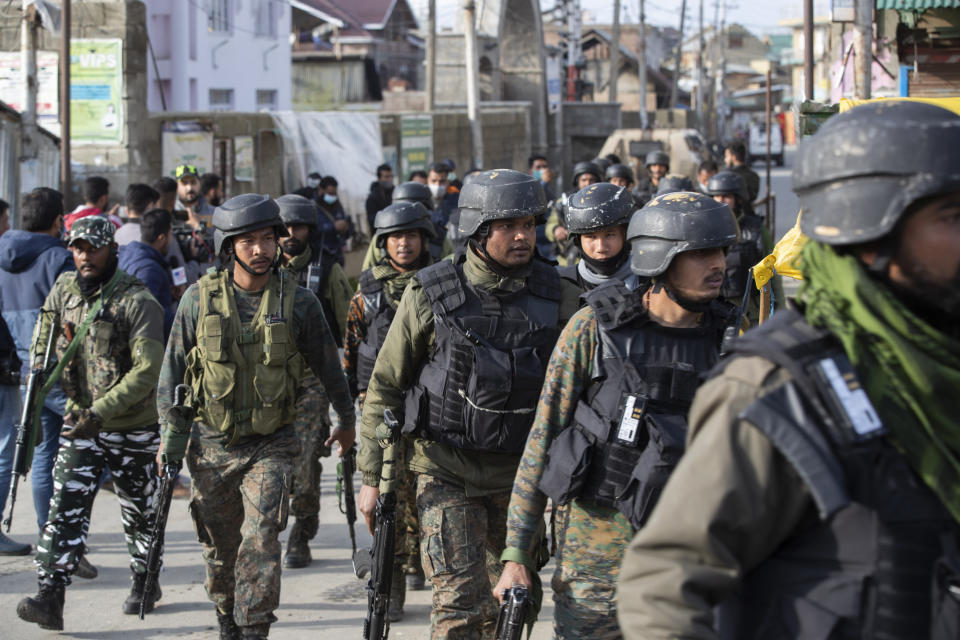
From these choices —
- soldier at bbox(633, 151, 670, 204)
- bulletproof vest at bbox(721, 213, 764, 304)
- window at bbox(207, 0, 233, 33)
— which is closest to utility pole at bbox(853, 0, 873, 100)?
bulletproof vest at bbox(721, 213, 764, 304)

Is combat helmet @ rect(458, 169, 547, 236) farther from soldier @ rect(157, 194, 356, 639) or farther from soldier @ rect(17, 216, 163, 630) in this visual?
soldier @ rect(17, 216, 163, 630)

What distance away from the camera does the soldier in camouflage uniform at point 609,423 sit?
332 centimetres

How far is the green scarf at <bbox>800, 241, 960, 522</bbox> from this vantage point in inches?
73.5

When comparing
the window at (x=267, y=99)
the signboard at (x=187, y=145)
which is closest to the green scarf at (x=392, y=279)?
the signboard at (x=187, y=145)

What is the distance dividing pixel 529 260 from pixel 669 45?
9957 centimetres

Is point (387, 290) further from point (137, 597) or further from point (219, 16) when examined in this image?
point (219, 16)

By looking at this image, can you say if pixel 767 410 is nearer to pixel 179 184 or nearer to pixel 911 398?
pixel 911 398

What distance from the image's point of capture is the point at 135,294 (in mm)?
5660

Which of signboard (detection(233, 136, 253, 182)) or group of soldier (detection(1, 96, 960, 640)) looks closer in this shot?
group of soldier (detection(1, 96, 960, 640))

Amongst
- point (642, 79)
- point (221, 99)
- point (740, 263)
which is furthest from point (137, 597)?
point (642, 79)

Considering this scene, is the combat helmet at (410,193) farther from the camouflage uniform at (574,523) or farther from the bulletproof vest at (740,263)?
the camouflage uniform at (574,523)

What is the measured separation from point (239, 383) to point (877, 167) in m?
3.50

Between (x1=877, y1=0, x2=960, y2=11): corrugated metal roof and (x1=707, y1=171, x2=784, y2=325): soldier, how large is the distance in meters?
2.66

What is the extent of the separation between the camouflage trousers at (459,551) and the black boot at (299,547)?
2.24 metres
